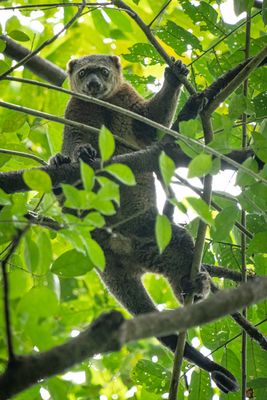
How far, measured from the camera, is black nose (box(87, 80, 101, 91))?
7.56 meters

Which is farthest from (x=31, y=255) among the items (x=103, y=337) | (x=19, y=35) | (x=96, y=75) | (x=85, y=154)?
(x=96, y=75)

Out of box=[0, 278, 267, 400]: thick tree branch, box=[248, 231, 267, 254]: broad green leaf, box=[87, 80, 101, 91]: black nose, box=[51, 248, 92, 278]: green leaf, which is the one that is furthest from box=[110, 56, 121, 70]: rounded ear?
box=[0, 278, 267, 400]: thick tree branch

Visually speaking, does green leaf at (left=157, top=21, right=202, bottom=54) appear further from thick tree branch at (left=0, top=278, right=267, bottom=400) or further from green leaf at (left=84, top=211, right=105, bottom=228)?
thick tree branch at (left=0, top=278, right=267, bottom=400)

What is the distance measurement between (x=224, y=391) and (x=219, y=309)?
3.15 m

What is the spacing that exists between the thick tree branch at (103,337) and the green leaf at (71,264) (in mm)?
1608

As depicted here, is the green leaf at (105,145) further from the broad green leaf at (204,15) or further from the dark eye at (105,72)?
the dark eye at (105,72)

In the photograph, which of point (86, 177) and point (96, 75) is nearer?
point (86, 177)

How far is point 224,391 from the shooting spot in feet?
16.4

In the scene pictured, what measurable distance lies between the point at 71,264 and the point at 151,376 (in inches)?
68.7

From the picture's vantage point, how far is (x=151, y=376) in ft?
16.2

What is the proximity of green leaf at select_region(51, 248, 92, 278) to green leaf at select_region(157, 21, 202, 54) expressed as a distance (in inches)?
102

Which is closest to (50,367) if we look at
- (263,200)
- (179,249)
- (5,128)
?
(263,200)

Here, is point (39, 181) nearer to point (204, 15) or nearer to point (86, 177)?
point (86, 177)

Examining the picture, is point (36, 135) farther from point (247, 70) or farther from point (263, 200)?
point (263, 200)
